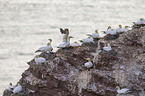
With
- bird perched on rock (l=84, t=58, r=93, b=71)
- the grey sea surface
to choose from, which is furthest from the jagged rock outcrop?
the grey sea surface

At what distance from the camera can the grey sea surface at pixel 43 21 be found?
5879 cm

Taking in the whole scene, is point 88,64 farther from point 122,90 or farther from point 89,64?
point 122,90

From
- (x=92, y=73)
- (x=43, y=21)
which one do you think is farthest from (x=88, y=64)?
(x=43, y=21)

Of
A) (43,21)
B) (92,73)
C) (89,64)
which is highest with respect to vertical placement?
(43,21)

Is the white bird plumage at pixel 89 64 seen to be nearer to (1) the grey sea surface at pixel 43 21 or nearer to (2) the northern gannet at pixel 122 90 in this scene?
(2) the northern gannet at pixel 122 90

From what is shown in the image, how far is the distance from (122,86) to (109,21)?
63928 mm

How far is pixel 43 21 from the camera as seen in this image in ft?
280

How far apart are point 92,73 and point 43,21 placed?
69.8 meters

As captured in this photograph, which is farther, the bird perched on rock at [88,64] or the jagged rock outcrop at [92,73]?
the bird perched on rock at [88,64]

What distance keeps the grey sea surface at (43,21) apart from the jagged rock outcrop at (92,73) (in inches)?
1198

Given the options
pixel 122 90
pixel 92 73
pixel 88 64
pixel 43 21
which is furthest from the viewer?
pixel 43 21

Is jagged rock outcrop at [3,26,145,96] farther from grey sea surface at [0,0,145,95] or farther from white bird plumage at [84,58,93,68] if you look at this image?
grey sea surface at [0,0,145,95]

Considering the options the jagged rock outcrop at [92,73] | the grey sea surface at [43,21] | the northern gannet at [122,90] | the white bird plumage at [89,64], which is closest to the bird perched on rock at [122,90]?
the northern gannet at [122,90]

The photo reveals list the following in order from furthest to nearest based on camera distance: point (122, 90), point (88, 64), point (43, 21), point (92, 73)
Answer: point (43, 21), point (92, 73), point (88, 64), point (122, 90)
